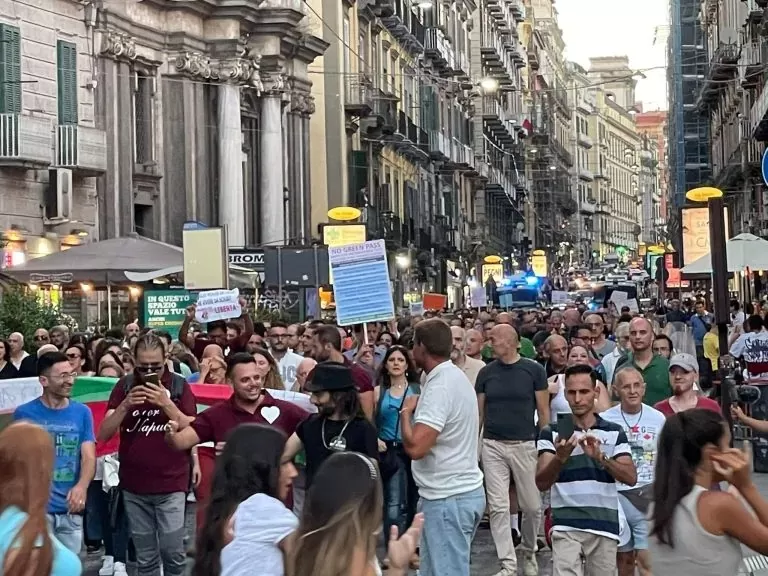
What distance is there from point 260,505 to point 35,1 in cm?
2383

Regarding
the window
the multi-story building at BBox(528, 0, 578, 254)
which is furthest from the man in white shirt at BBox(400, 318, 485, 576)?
the multi-story building at BBox(528, 0, 578, 254)

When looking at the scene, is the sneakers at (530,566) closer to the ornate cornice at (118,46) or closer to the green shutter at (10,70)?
the green shutter at (10,70)

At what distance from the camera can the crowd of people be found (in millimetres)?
5613

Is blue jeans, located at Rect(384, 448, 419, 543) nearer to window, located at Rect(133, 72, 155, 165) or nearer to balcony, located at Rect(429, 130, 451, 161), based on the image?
window, located at Rect(133, 72, 155, 165)

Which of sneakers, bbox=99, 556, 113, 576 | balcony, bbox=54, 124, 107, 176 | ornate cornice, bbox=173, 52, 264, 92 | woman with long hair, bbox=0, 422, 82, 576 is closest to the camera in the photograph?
woman with long hair, bbox=0, 422, 82, 576

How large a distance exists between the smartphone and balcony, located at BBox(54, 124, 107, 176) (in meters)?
20.8

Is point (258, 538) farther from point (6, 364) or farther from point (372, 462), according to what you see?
point (6, 364)

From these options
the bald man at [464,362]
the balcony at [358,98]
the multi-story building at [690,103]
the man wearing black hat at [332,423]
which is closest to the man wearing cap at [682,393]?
the man wearing black hat at [332,423]

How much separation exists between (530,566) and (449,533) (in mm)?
3418

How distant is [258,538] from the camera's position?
222 inches

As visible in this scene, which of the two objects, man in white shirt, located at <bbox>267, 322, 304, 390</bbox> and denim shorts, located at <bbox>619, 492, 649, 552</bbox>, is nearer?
denim shorts, located at <bbox>619, 492, 649, 552</bbox>

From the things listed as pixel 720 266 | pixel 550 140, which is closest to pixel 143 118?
pixel 720 266

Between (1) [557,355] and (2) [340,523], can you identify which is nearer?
(2) [340,523]

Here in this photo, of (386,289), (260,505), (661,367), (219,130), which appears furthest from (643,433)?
(219,130)
